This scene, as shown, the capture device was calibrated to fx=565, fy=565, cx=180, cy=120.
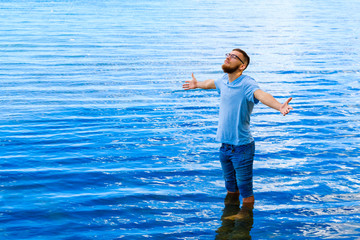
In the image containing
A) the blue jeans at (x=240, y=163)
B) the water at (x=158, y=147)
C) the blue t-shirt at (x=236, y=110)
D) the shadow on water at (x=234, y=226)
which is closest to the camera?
the shadow on water at (x=234, y=226)

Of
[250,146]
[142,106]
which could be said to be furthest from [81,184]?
[142,106]

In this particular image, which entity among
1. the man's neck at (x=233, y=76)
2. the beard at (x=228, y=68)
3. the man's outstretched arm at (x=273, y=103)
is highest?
the beard at (x=228, y=68)

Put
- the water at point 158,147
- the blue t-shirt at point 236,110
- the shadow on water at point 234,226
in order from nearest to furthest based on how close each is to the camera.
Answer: the shadow on water at point 234,226, the blue t-shirt at point 236,110, the water at point 158,147

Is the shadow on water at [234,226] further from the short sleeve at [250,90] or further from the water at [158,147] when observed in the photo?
the short sleeve at [250,90]

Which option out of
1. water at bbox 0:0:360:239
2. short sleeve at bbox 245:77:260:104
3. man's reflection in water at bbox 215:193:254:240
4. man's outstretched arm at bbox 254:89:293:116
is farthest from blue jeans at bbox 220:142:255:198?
man's outstretched arm at bbox 254:89:293:116

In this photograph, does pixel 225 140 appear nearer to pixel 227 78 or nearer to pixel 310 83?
pixel 227 78

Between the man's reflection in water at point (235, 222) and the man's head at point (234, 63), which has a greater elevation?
the man's head at point (234, 63)

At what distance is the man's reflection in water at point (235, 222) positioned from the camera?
19.9ft

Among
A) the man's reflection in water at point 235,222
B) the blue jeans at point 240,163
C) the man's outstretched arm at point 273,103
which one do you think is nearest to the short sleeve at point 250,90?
the man's outstretched arm at point 273,103

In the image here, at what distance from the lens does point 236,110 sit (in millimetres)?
6258

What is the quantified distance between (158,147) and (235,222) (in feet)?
10.5

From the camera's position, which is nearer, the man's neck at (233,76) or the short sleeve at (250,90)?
the short sleeve at (250,90)

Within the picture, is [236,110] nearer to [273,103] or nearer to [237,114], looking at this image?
[237,114]

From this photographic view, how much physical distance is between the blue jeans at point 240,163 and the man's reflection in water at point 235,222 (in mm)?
204
